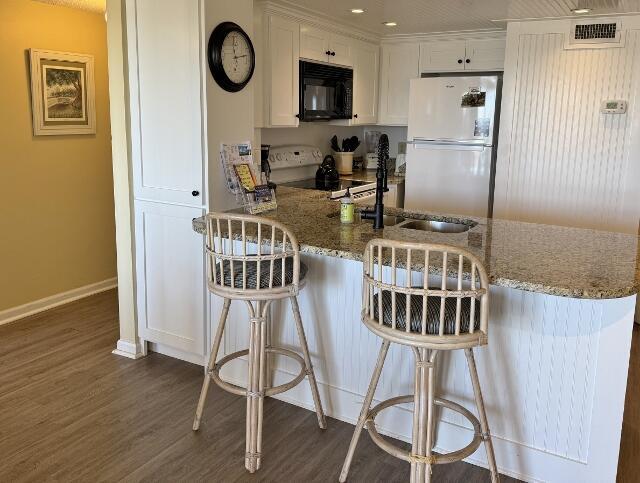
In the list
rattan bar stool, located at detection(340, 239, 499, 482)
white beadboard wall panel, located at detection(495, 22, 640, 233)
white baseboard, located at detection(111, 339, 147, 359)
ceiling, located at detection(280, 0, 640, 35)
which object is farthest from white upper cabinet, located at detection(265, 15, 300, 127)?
rattan bar stool, located at detection(340, 239, 499, 482)

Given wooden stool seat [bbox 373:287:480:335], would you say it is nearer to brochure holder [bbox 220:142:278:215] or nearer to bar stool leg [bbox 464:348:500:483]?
bar stool leg [bbox 464:348:500:483]

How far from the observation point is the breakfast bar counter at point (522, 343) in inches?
82.7

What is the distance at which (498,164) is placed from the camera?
14.9ft

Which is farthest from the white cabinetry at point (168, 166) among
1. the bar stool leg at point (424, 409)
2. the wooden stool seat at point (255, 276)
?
the bar stool leg at point (424, 409)

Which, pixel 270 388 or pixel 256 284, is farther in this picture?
pixel 270 388

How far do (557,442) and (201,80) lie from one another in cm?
230

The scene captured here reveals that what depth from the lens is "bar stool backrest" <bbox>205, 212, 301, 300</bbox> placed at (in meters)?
2.30

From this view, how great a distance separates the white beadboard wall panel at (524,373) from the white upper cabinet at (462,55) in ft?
9.80

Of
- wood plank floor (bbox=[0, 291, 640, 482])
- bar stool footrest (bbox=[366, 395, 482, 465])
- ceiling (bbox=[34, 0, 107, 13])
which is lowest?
wood plank floor (bbox=[0, 291, 640, 482])

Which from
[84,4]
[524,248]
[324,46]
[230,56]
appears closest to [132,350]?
[230,56]

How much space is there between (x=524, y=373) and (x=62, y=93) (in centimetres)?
373

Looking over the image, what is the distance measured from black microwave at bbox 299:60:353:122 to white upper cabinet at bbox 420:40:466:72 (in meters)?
0.72

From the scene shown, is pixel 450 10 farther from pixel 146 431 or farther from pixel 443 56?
pixel 146 431

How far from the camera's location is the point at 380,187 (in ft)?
8.77
